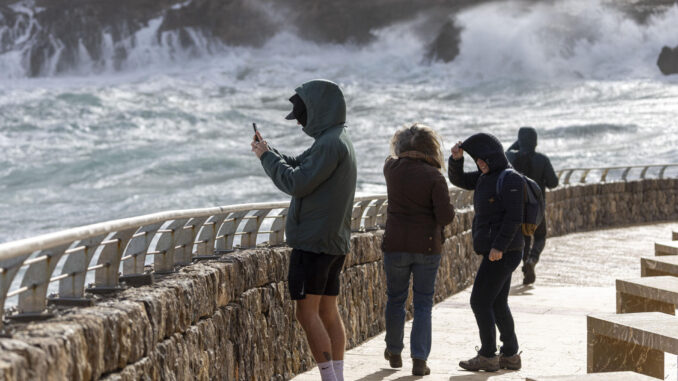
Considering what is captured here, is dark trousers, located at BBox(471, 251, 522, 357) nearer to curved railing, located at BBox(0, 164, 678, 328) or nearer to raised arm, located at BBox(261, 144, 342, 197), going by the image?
curved railing, located at BBox(0, 164, 678, 328)

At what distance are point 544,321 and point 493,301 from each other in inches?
106

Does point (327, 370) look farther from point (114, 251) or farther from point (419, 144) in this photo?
point (419, 144)

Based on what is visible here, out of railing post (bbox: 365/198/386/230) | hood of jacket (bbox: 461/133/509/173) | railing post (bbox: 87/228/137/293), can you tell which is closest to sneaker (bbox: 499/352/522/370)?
hood of jacket (bbox: 461/133/509/173)

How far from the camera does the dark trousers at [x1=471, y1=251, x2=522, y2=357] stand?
6.91 metres

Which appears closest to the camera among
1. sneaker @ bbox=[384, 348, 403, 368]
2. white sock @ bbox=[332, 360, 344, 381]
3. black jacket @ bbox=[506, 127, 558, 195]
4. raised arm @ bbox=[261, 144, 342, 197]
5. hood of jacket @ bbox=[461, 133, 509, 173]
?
raised arm @ bbox=[261, 144, 342, 197]

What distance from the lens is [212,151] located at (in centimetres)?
14338

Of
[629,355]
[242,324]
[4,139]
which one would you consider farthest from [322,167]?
[4,139]

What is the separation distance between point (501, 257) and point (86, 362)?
358cm

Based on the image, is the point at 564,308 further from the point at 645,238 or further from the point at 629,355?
the point at 645,238

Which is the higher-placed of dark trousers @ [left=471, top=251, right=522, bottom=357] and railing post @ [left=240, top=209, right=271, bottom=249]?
railing post @ [left=240, top=209, right=271, bottom=249]

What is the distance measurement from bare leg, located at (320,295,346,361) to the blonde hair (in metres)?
1.33

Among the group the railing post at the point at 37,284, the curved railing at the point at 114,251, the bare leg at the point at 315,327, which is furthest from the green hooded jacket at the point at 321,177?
the railing post at the point at 37,284

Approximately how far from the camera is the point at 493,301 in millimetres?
6980

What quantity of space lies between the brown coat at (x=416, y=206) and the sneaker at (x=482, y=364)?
83cm
